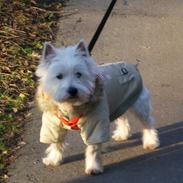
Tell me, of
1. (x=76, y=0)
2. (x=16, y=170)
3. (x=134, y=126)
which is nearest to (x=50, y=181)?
(x=16, y=170)

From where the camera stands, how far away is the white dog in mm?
4916

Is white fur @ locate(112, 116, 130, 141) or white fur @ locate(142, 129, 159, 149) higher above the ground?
white fur @ locate(142, 129, 159, 149)

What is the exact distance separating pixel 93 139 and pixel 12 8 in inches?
171

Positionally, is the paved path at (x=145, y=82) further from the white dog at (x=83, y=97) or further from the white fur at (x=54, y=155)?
the white dog at (x=83, y=97)

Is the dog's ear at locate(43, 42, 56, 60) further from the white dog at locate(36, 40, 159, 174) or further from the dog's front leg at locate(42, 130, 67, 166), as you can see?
the dog's front leg at locate(42, 130, 67, 166)

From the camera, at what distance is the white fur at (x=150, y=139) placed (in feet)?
19.2

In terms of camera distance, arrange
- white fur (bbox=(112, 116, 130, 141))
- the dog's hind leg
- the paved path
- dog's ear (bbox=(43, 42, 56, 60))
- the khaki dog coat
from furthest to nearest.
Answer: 1. white fur (bbox=(112, 116, 130, 141))
2. the dog's hind leg
3. the paved path
4. the khaki dog coat
5. dog's ear (bbox=(43, 42, 56, 60))

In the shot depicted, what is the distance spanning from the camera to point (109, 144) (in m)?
5.97

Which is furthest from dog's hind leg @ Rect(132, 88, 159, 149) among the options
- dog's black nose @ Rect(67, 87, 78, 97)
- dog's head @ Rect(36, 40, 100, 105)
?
dog's black nose @ Rect(67, 87, 78, 97)

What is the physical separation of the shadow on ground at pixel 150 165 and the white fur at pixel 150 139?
2.6 inches

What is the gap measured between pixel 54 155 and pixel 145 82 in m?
2.08

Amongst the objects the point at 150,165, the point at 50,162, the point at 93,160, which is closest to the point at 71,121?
Result: the point at 93,160

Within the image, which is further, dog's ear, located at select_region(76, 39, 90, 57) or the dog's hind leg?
the dog's hind leg

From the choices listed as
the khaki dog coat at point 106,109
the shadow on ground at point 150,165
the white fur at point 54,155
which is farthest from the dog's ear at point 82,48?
the shadow on ground at point 150,165
